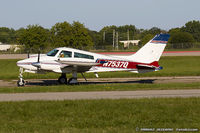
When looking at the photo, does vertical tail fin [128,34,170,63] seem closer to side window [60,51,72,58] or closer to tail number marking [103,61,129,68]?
tail number marking [103,61,129,68]

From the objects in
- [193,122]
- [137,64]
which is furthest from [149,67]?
[193,122]

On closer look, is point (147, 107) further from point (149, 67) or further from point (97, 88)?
point (149, 67)

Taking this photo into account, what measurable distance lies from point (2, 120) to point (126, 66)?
12916 mm

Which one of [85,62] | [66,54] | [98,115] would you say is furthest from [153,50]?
[98,115]

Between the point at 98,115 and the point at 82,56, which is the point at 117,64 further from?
the point at 98,115

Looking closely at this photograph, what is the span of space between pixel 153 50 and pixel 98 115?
40.5ft

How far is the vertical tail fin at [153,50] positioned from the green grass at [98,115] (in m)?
9.19

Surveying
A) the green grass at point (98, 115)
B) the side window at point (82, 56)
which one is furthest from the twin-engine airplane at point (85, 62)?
the green grass at point (98, 115)

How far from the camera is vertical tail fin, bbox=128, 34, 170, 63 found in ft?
72.0

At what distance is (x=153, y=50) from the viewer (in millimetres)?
22094

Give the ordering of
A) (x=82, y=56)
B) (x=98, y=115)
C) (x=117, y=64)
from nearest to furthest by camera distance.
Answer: (x=98, y=115) < (x=82, y=56) < (x=117, y=64)

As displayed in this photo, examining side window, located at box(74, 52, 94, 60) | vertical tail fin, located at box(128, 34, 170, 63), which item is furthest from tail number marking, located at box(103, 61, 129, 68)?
side window, located at box(74, 52, 94, 60)

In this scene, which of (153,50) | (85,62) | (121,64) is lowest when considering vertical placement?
(121,64)

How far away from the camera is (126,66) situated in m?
22.0
